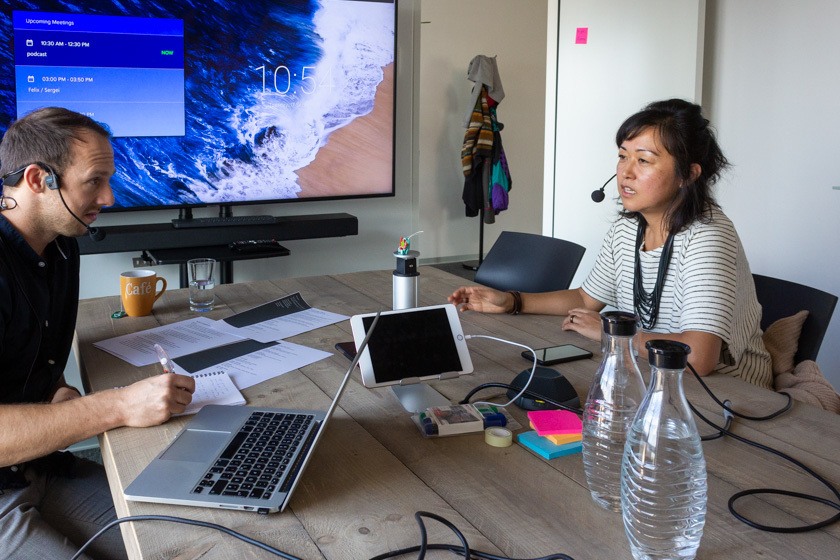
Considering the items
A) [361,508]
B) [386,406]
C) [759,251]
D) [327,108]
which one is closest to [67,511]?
[386,406]

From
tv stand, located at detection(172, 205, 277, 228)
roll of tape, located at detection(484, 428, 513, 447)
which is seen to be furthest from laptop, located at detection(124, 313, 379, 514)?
tv stand, located at detection(172, 205, 277, 228)

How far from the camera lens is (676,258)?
6.43 ft

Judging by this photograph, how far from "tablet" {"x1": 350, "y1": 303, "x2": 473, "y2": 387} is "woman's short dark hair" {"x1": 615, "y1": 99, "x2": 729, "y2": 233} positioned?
732mm

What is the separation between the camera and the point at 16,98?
118 inches

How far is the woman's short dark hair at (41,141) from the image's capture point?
5.48 ft

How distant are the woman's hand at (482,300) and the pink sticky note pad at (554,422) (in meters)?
0.77

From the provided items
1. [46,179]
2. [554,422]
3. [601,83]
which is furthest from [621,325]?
[601,83]

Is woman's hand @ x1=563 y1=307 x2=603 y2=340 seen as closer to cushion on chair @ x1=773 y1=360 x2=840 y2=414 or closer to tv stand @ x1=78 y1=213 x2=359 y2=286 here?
cushion on chair @ x1=773 y1=360 x2=840 y2=414

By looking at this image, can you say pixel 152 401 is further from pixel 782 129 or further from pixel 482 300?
pixel 782 129

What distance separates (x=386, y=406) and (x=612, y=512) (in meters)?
0.51

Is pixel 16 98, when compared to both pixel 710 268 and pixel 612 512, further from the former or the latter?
pixel 612 512

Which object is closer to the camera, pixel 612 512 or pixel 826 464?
pixel 612 512

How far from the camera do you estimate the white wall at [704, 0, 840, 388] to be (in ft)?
10.5

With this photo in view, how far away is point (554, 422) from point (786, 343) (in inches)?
39.5
